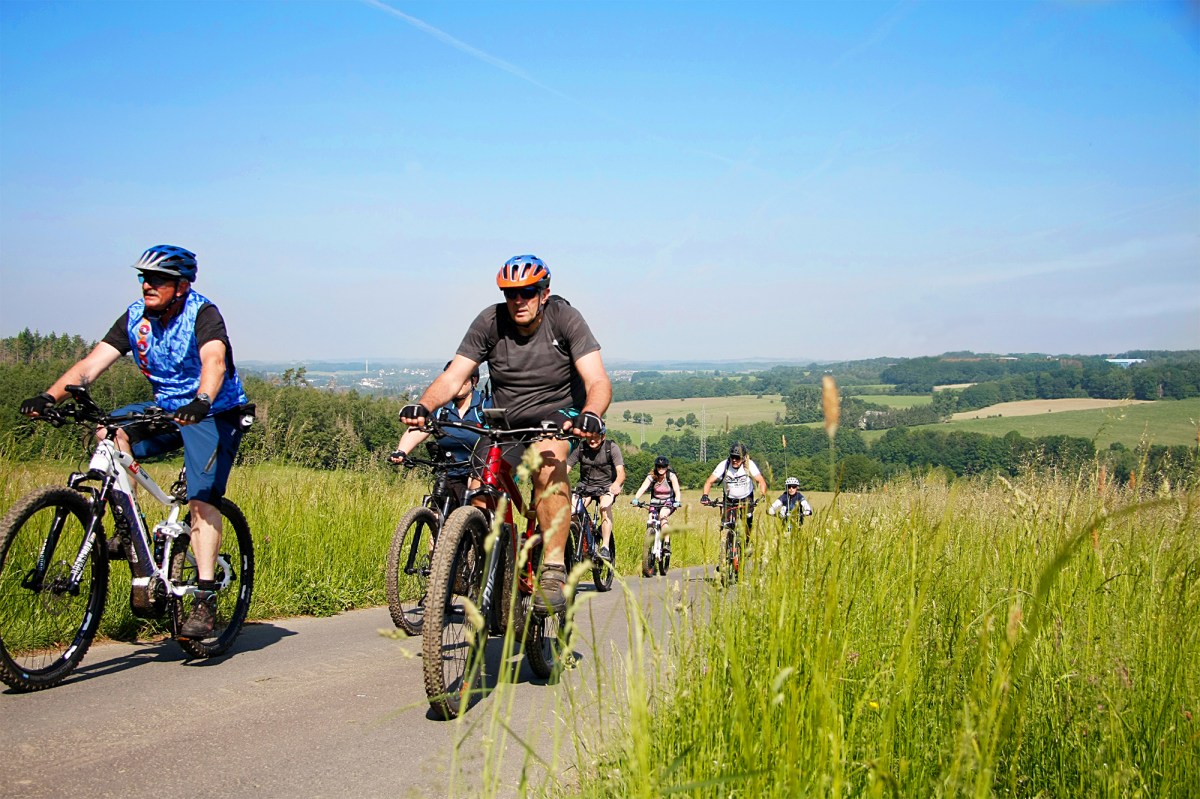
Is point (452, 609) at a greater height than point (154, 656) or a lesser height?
greater

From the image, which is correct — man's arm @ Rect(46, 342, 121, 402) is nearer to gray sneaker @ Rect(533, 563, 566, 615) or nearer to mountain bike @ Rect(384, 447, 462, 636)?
mountain bike @ Rect(384, 447, 462, 636)

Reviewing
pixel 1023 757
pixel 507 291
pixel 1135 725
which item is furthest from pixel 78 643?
pixel 1135 725

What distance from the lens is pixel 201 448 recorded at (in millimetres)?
5746

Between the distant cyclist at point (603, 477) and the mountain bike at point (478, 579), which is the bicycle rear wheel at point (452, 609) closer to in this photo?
the mountain bike at point (478, 579)

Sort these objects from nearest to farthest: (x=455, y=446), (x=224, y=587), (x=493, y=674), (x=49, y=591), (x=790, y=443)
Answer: (x=790, y=443) < (x=49, y=591) < (x=493, y=674) < (x=224, y=587) < (x=455, y=446)

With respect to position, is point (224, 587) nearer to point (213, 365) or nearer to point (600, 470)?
point (213, 365)

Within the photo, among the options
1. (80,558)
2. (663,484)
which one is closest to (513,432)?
(80,558)

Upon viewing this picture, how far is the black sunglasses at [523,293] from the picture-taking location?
5789 millimetres

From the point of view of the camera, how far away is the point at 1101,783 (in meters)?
2.98

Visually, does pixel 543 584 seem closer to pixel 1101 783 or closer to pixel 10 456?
pixel 1101 783

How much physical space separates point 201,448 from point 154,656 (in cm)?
133

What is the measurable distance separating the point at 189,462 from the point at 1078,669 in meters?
4.79

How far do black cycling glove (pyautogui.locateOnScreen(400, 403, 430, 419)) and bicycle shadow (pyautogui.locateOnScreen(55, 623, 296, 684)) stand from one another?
6.52ft

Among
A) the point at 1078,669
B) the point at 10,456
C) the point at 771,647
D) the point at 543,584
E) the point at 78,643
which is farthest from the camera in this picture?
the point at 10,456
